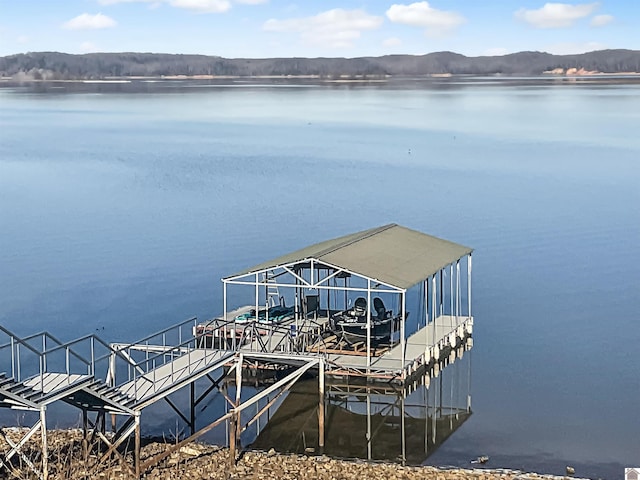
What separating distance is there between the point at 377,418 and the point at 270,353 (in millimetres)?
2794

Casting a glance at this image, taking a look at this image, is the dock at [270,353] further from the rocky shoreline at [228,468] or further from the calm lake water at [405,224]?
the calm lake water at [405,224]

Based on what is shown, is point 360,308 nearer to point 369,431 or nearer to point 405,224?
point 369,431

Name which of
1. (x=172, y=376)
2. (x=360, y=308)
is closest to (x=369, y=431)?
(x=172, y=376)

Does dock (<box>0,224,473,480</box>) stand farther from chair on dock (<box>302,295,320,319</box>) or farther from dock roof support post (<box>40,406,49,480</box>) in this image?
dock roof support post (<box>40,406,49,480</box>)

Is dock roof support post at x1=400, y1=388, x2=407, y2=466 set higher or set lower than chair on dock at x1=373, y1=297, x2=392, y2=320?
lower

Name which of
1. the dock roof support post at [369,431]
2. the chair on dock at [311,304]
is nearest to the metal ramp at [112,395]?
the dock roof support post at [369,431]

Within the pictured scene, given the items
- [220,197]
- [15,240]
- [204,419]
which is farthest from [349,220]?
[204,419]

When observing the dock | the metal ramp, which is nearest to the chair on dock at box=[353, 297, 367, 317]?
the dock

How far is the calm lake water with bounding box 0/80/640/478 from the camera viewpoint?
25.1 metres

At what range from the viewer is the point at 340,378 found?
2533cm

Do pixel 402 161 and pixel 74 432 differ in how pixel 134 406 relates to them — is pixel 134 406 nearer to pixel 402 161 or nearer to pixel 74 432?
pixel 74 432

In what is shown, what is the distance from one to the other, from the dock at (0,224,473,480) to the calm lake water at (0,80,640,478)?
76.4 inches

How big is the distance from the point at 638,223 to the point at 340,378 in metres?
25.9

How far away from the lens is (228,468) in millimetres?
19719
